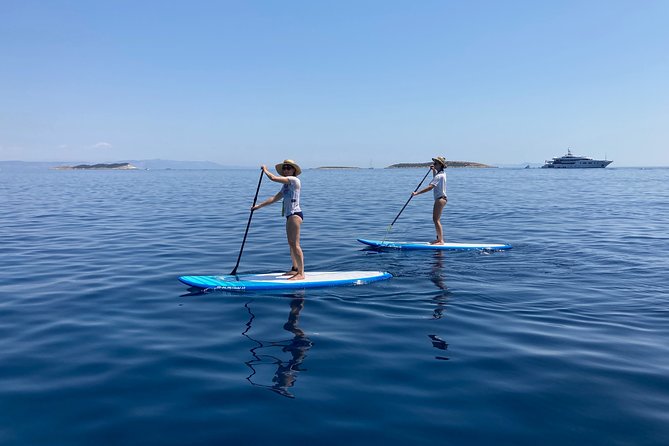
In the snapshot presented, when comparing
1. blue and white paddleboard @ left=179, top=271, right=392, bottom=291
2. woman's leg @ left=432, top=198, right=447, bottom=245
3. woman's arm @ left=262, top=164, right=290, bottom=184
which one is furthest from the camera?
woman's leg @ left=432, top=198, right=447, bottom=245

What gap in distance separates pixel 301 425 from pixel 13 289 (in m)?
8.16

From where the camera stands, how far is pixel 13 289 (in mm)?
9375

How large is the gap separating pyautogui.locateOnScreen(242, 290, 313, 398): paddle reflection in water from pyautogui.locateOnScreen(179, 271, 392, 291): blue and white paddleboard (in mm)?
1873

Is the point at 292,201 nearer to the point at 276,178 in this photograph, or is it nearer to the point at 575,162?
the point at 276,178

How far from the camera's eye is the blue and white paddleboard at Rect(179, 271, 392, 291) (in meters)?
9.20

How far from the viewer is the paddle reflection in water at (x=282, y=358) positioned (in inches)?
207

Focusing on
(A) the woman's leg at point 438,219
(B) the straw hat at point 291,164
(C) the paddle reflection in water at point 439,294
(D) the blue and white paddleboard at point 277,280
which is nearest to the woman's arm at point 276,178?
(B) the straw hat at point 291,164

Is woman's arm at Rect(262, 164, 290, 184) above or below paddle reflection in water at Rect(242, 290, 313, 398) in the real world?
above

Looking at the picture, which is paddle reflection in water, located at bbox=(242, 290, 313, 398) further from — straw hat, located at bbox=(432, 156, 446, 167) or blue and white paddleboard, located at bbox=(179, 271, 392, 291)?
straw hat, located at bbox=(432, 156, 446, 167)

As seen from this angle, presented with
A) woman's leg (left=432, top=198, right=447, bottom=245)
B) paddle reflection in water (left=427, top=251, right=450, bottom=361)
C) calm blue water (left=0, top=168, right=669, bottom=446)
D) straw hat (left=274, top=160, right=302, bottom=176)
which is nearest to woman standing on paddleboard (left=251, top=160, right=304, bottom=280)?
straw hat (left=274, top=160, right=302, bottom=176)

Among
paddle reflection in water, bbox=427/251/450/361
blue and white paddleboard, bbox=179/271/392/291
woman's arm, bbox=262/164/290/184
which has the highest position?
woman's arm, bbox=262/164/290/184

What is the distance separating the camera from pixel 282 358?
19.6 feet

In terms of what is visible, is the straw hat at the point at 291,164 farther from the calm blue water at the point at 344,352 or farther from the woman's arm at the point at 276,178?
the calm blue water at the point at 344,352

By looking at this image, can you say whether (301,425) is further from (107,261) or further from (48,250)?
(48,250)
